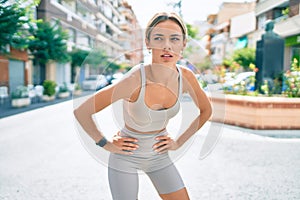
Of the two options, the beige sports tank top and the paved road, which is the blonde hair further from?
the paved road

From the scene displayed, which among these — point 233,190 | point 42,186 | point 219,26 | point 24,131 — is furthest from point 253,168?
point 219,26

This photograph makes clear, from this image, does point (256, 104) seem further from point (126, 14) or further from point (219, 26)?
point (219, 26)

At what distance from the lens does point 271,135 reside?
7199 mm

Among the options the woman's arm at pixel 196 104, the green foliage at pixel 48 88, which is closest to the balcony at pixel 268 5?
the green foliage at pixel 48 88

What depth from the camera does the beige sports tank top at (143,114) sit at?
5.17 feet

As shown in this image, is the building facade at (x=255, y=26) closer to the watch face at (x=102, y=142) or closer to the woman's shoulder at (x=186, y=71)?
the woman's shoulder at (x=186, y=71)

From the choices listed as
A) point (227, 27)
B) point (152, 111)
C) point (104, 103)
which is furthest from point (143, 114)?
point (227, 27)

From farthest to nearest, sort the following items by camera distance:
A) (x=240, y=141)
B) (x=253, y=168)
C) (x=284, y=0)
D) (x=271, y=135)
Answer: (x=284, y=0) → (x=271, y=135) → (x=240, y=141) → (x=253, y=168)

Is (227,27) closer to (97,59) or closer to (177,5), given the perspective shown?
(177,5)

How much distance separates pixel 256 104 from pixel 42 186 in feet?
17.7

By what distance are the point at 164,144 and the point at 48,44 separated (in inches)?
808

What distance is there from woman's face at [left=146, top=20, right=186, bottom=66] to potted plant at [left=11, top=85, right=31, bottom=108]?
40.8 feet

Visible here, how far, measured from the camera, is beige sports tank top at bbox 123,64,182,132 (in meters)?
1.58

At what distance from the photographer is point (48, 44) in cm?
2092
